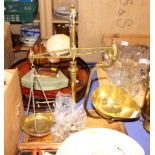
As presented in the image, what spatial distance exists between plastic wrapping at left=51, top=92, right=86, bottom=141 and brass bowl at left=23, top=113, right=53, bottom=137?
0.11 ft

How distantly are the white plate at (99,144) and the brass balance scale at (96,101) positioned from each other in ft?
0.41

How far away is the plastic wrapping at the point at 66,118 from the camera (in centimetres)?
86

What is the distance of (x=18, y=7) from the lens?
178 cm

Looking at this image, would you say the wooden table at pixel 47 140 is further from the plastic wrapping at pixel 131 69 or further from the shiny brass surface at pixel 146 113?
the plastic wrapping at pixel 131 69

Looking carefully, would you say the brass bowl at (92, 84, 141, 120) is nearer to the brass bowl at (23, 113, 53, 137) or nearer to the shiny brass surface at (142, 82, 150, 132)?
the shiny brass surface at (142, 82, 150, 132)

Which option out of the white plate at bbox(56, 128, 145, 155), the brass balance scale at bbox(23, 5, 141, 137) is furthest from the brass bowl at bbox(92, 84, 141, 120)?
the white plate at bbox(56, 128, 145, 155)

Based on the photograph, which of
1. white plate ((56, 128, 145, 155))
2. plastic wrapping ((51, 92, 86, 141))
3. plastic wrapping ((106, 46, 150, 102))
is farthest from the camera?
plastic wrapping ((106, 46, 150, 102))

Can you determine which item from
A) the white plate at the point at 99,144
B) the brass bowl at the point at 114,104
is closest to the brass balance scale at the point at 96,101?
the brass bowl at the point at 114,104

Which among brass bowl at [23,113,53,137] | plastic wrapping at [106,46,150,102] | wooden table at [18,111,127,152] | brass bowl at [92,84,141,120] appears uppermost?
plastic wrapping at [106,46,150,102]

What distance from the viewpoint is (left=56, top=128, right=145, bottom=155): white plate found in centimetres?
76

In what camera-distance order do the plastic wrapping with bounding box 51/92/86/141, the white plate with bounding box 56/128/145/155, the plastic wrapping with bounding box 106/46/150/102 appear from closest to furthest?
the white plate with bounding box 56/128/145/155 → the plastic wrapping with bounding box 51/92/86/141 → the plastic wrapping with bounding box 106/46/150/102

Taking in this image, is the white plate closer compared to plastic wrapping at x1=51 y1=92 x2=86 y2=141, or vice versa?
the white plate

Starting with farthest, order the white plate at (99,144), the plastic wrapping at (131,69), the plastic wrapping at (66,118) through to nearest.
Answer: the plastic wrapping at (131,69) < the plastic wrapping at (66,118) < the white plate at (99,144)

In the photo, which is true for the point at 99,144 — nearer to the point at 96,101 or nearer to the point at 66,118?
the point at 66,118
